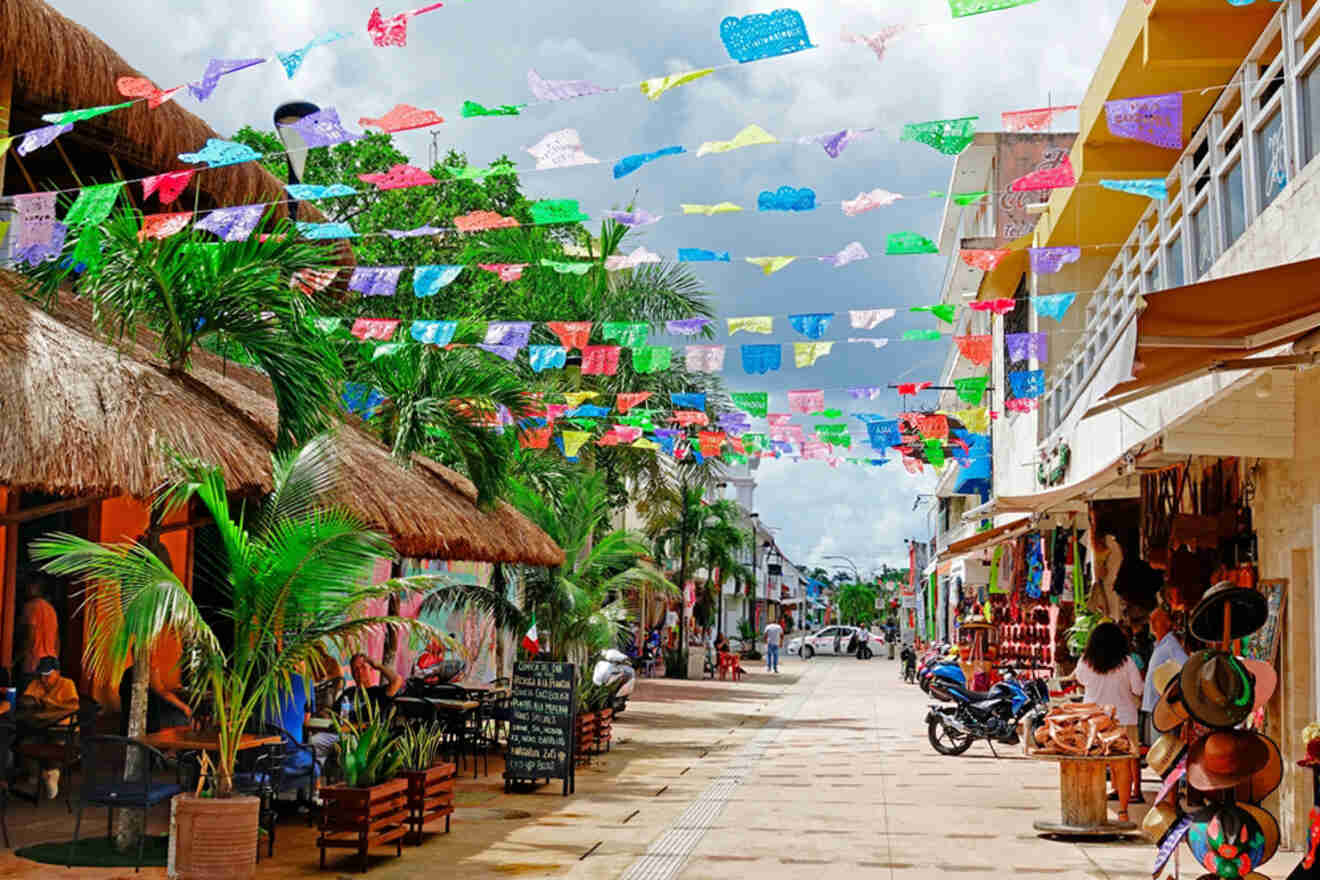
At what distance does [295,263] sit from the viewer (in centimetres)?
1030

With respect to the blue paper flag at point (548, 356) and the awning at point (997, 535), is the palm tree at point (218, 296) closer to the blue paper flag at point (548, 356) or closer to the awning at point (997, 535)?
the blue paper flag at point (548, 356)

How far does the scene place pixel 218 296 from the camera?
9.84 m

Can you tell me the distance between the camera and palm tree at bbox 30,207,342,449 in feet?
32.0

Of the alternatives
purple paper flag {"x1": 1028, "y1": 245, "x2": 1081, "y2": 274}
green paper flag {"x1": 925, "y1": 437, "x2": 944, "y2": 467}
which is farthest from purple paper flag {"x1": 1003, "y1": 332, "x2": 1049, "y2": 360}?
green paper flag {"x1": 925, "y1": 437, "x2": 944, "y2": 467}

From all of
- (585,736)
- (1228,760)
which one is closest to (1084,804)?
(1228,760)

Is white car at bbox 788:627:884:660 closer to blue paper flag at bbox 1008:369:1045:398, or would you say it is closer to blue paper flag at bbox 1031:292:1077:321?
blue paper flag at bbox 1008:369:1045:398

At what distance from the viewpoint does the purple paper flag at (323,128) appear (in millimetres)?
11484

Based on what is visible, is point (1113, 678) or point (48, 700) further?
point (1113, 678)

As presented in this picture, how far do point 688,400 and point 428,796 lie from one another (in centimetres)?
1443

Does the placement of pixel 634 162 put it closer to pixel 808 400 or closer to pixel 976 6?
pixel 976 6

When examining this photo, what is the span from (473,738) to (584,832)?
15.4 ft

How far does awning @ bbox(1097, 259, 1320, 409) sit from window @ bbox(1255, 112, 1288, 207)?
2929 millimetres

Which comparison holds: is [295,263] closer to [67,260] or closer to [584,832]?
[67,260]

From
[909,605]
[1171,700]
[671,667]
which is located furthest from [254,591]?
[909,605]
